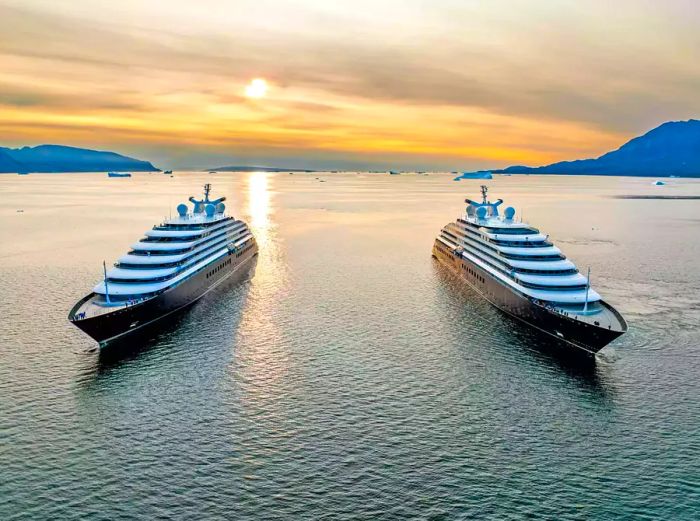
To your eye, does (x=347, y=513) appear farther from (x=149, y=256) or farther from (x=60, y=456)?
(x=149, y=256)

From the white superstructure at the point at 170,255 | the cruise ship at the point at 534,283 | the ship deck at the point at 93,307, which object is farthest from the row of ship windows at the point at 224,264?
the cruise ship at the point at 534,283

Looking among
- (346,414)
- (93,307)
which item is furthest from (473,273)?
(93,307)

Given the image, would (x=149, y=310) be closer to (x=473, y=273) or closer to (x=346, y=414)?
(x=346, y=414)

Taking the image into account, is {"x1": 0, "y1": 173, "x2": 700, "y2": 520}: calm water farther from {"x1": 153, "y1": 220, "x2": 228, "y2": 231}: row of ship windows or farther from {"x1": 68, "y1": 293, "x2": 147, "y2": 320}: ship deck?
{"x1": 153, "y1": 220, "x2": 228, "y2": 231}: row of ship windows

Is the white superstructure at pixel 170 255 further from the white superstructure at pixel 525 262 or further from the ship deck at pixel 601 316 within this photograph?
the ship deck at pixel 601 316

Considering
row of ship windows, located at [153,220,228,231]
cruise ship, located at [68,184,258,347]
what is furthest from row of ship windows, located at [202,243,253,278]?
row of ship windows, located at [153,220,228,231]

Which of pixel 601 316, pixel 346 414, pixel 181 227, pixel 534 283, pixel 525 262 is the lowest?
pixel 346 414

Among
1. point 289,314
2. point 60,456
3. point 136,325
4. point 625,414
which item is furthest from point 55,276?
point 625,414
